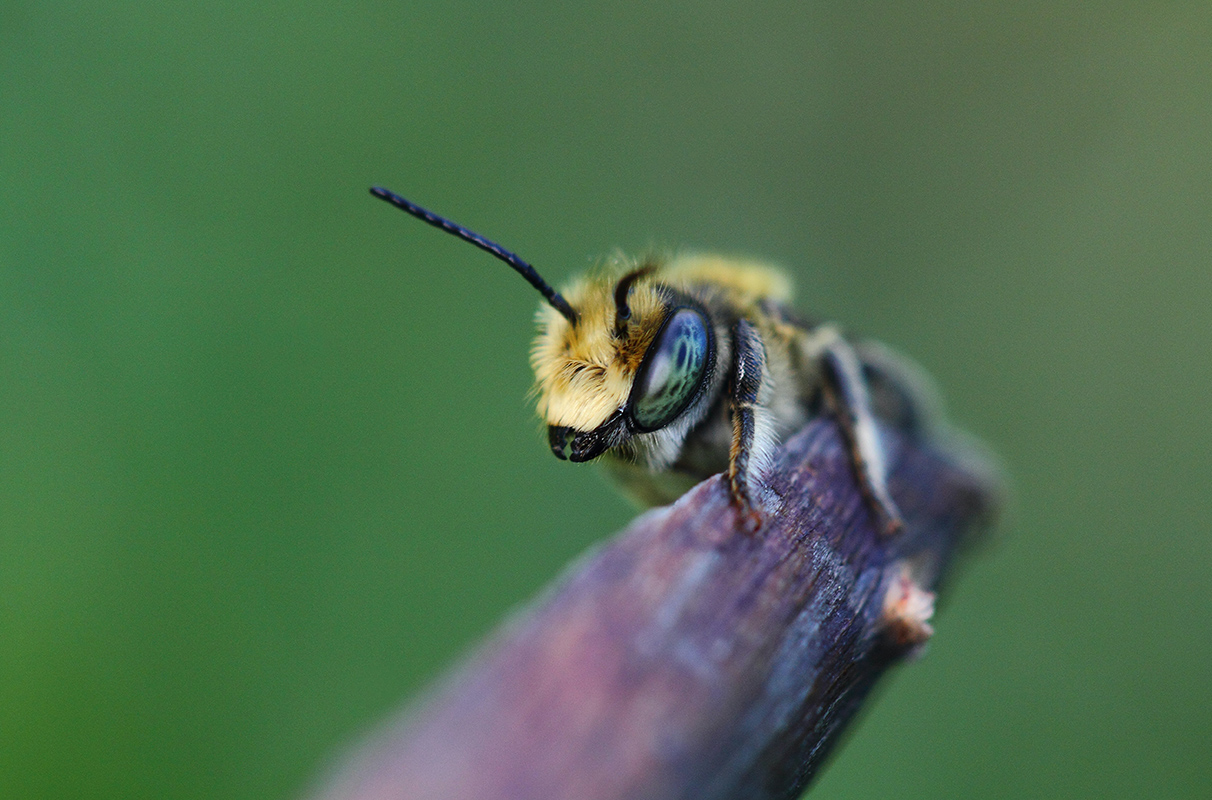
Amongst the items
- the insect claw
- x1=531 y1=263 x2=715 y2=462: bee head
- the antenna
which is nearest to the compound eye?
x1=531 y1=263 x2=715 y2=462: bee head

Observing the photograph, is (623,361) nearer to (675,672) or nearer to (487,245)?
(487,245)

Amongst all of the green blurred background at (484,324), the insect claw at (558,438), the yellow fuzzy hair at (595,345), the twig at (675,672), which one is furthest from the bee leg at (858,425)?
the green blurred background at (484,324)

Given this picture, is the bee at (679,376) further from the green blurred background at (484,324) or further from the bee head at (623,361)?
the green blurred background at (484,324)

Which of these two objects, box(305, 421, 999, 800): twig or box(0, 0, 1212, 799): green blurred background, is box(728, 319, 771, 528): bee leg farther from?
box(0, 0, 1212, 799): green blurred background

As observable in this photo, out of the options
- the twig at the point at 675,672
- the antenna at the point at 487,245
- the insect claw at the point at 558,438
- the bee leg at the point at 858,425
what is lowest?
the twig at the point at 675,672

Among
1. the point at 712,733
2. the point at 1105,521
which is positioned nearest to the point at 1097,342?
the point at 1105,521

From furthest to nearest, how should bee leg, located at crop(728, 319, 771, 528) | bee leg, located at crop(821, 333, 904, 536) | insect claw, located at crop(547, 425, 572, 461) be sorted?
1. insect claw, located at crop(547, 425, 572, 461)
2. bee leg, located at crop(821, 333, 904, 536)
3. bee leg, located at crop(728, 319, 771, 528)

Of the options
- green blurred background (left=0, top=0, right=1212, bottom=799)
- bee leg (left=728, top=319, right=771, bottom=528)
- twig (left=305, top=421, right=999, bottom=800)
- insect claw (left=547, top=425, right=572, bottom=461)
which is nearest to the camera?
twig (left=305, top=421, right=999, bottom=800)
